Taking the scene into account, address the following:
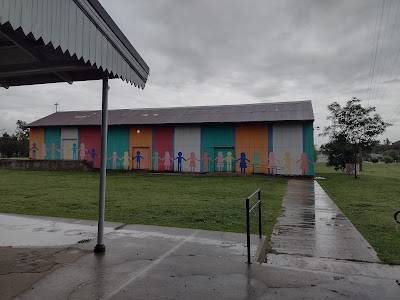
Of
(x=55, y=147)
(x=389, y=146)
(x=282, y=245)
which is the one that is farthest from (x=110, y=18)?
(x=389, y=146)

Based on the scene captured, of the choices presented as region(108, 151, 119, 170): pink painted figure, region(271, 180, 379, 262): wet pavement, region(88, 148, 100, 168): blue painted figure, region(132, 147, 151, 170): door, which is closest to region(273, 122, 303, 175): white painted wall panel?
region(132, 147, 151, 170): door

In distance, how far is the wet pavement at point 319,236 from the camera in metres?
5.37

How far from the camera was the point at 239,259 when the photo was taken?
4641 millimetres

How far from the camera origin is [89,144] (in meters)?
29.0

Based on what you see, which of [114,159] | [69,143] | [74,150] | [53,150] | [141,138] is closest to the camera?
[141,138]

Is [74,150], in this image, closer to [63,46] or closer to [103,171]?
[103,171]

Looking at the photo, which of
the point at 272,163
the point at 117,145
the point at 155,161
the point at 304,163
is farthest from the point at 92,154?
the point at 304,163

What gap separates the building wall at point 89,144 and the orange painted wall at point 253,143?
42.7ft

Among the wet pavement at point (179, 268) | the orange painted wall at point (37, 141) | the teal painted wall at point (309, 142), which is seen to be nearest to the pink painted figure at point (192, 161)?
the teal painted wall at point (309, 142)

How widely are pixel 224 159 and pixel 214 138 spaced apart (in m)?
1.94

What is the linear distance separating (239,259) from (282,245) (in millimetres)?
1516

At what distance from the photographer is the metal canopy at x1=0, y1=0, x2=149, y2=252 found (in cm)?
306

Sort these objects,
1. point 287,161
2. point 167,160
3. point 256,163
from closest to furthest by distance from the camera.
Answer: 1. point 287,161
2. point 256,163
3. point 167,160

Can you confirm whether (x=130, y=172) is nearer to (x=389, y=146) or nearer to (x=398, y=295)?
(x=398, y=295)
